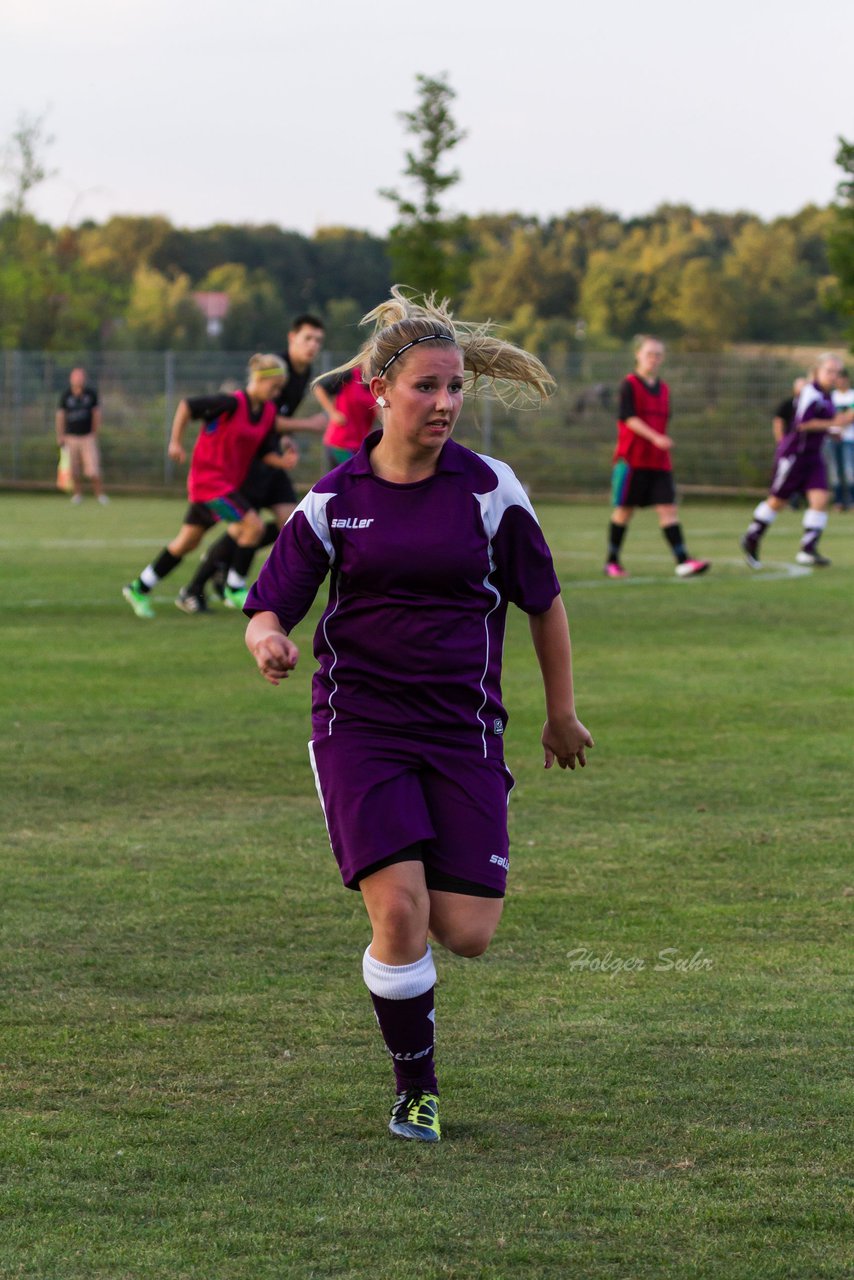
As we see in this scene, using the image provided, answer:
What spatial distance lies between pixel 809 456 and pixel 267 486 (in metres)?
6.91

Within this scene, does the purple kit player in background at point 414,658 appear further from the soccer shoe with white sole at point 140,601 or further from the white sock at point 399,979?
the soccer shoe with white sole at point 140,601

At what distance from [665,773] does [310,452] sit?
31.8 m

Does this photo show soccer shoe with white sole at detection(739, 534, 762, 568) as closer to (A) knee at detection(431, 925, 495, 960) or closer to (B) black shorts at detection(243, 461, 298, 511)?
(B) black shorts at detection(243, 461, 298, 511)

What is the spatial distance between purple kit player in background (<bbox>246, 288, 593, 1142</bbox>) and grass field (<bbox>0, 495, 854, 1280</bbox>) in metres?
0.38

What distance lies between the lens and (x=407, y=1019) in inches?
160

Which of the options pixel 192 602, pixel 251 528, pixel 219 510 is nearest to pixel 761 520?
pixel 192 602

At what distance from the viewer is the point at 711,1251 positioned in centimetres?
330

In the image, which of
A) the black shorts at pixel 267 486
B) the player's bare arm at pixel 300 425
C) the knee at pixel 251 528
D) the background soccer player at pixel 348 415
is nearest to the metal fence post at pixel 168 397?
the background soccer player at pixel 348 415

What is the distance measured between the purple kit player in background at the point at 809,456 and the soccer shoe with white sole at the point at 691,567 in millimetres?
1472

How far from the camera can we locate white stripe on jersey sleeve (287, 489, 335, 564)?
424 cm

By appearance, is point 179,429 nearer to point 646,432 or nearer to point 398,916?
point 646,432

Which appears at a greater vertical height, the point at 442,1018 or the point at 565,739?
the point at 565,739

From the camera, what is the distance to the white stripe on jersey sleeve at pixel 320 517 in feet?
13.9

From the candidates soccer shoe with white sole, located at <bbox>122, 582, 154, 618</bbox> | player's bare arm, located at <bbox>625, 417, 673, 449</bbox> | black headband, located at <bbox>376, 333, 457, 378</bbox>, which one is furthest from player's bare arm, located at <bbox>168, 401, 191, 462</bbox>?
black headband, located at <bbox>376, 333, 457, 378</bbox>
